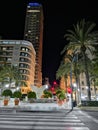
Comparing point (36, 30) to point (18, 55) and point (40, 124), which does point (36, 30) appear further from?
point (40, 124)

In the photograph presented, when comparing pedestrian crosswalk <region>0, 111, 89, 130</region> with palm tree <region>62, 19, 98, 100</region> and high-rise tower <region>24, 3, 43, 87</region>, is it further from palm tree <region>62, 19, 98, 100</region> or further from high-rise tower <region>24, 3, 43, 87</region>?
high-rise tower <region>24, 3, 43, 87</region>

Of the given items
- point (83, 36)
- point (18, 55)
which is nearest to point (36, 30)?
point (18, 55)

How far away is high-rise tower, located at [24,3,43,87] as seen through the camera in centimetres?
16188

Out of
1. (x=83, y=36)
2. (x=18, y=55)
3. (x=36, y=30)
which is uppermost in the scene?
(x=36, y=30)

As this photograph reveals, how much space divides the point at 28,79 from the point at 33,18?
3242 inches

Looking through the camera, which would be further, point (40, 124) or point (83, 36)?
point (83, 36)

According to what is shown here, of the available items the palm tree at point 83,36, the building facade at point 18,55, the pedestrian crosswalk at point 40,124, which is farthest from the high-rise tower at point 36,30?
the pedestrian crosswalk at point 40,124

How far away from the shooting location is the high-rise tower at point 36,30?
531 feet

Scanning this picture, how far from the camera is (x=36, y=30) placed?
174m

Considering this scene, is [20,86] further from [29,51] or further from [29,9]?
[29,9]

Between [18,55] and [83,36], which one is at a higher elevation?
[18,55]

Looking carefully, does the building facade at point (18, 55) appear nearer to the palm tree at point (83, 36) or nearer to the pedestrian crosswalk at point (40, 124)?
the palm tree at point (83, 36)

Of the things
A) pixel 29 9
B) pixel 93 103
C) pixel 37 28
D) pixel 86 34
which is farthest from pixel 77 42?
pixel 29 9

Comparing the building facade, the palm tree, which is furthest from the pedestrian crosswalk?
the building facade
